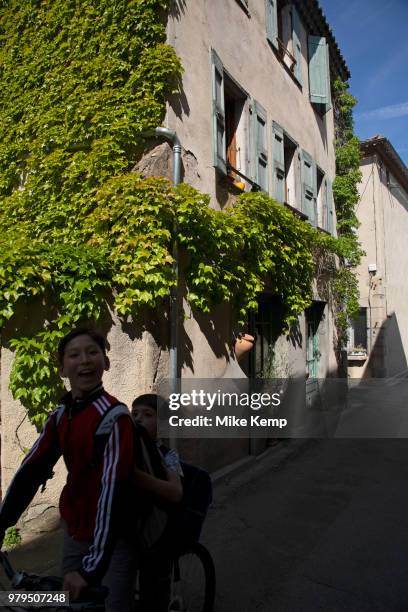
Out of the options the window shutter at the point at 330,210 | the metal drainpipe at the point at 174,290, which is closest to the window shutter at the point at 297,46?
the window shutter at the point at 330,210

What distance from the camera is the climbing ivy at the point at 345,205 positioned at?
35.8 feet

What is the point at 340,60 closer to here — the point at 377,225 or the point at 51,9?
the point at 377,225

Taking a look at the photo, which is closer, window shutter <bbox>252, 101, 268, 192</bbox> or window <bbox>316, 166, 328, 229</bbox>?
window shutter <bbox>252, 101, 268, 192</bbox>

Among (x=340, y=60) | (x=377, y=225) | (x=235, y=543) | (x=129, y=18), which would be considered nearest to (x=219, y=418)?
(x=235, y=543)

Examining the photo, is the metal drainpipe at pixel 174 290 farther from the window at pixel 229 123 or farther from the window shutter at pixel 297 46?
the window shutter at pixel 297 46

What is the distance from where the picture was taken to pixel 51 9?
6.34 metres

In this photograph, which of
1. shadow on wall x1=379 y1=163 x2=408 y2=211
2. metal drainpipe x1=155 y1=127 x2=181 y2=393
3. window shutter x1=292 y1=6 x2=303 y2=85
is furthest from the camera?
shadow on wall x1=379 y1=163 x2=408 y2=211

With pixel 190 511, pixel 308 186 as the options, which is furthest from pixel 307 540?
pixel 308 186

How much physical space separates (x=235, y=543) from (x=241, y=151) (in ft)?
17.6

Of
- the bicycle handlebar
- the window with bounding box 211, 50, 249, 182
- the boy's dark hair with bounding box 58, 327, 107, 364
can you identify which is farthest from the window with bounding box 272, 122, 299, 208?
the bicycle handlebar

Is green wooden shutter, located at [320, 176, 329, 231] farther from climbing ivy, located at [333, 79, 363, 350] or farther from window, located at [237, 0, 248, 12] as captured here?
window, located at [237, 0, 248, 12]

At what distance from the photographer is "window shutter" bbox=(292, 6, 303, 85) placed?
9508mm

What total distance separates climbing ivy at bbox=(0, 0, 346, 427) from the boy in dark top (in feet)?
8.24

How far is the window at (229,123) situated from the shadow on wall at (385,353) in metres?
10.1
